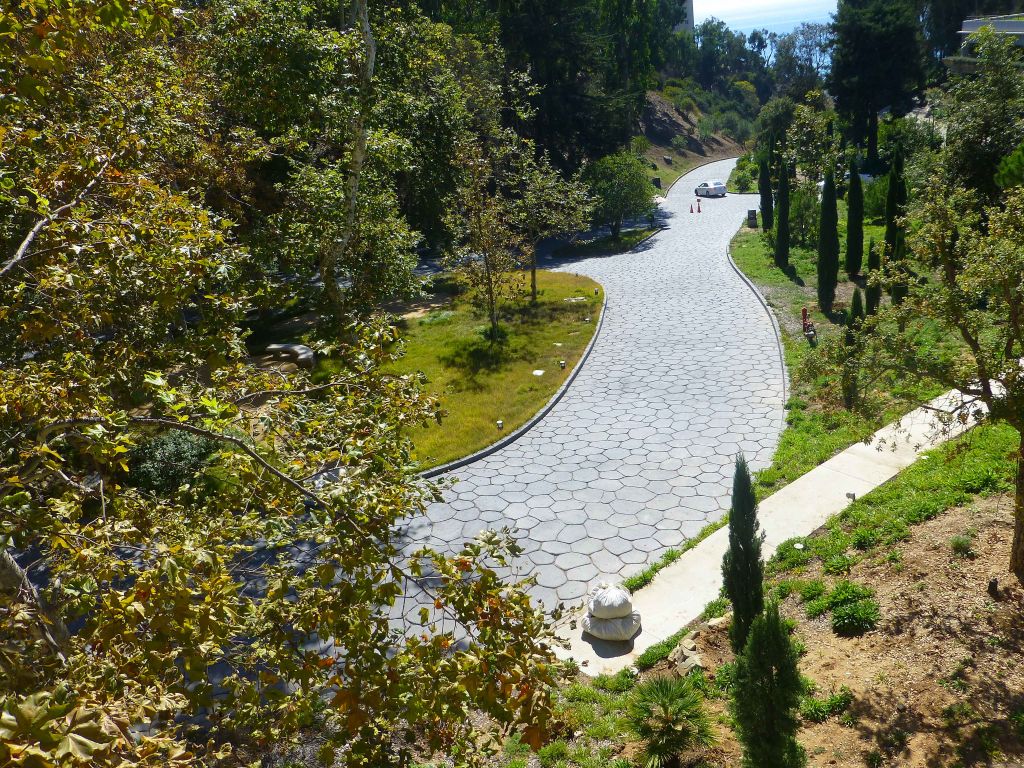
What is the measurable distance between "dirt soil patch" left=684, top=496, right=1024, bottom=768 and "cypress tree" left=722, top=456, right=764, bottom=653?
882mm

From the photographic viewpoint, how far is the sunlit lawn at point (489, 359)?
49.5ft

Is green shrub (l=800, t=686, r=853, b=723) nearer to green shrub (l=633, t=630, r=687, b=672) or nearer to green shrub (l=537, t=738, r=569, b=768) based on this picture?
green shrub (l=633, t=630, r=687, b=672)

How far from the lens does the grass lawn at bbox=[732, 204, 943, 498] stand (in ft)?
28.7

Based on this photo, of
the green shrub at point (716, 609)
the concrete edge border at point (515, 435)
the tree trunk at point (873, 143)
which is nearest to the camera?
the green shrub at point (716, 609)

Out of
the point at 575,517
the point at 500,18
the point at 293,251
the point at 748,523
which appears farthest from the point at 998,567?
the point at 500,18

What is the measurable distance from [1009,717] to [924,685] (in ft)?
2.40

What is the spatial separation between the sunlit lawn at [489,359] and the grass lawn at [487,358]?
0.02 meters

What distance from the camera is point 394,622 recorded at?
9195mm

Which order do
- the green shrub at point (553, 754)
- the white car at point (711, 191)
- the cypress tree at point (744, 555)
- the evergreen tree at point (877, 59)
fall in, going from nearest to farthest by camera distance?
1. the green shrub at point (553, 754)
2. the cypress tree at point (744, 555)
3. the evergreen tree at point (877, 59)
4. the white car at point (711, 191)

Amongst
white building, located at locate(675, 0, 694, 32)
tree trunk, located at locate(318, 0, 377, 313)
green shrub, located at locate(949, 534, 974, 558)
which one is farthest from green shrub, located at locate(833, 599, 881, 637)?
white building, located at locate(675, 0, 694, 32)

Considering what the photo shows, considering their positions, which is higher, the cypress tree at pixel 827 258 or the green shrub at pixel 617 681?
the cypress tree at pixel 827 258

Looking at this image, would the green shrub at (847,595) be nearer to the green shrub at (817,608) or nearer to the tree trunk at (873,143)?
the green shrub at (817,608)

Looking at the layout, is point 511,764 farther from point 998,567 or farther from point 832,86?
point 832,86

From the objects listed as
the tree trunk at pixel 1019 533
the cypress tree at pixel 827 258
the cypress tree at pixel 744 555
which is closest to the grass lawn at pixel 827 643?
the tree trunk at pixel 1019 533
